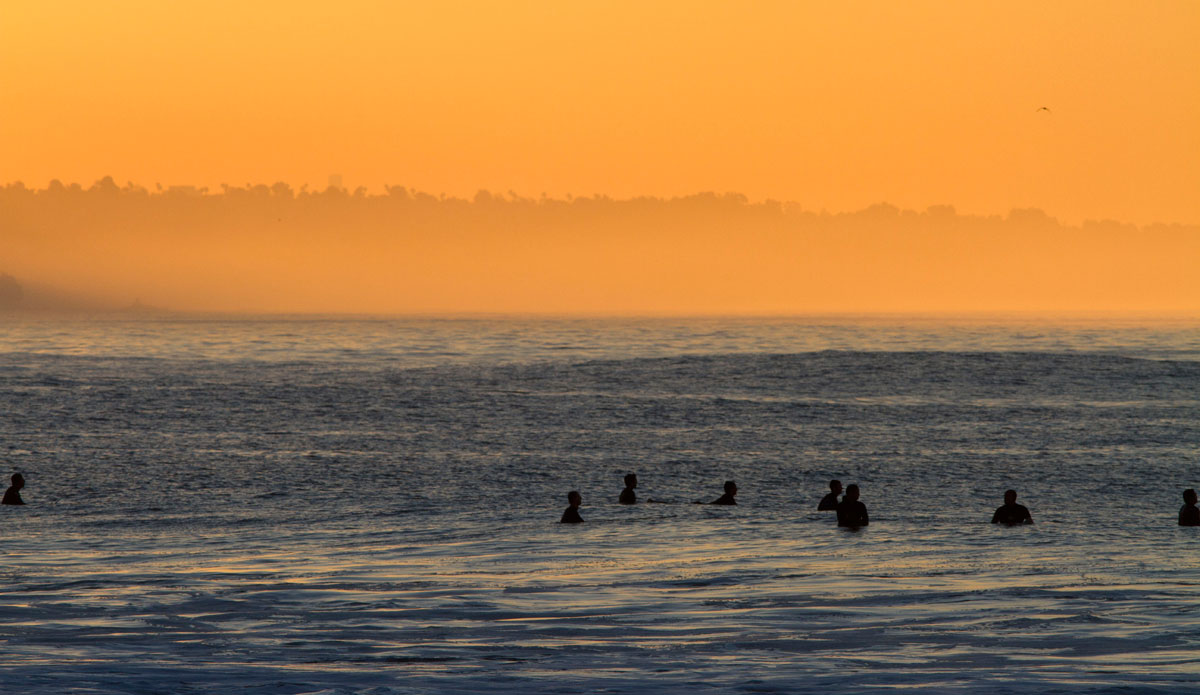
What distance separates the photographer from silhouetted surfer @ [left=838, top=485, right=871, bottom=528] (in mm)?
24625

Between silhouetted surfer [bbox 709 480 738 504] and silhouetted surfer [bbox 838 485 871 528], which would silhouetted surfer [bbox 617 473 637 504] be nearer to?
silhouetted surfer [bbox 709 480 738 504]

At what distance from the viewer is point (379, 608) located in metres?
16.5

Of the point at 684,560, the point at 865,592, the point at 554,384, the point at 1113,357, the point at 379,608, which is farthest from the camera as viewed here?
the point at 1113,357

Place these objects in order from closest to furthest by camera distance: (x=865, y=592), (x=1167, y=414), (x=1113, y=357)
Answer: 1. (x=865, y=592)
2. (x=1167, y=414)
3. (x=1113, y=357)

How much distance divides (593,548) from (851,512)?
5.44 meters

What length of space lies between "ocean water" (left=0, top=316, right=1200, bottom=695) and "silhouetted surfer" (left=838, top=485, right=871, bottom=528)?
1.66 feet

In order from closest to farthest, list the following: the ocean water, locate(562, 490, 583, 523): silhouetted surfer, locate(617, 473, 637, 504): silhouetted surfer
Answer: the ocean water → locate(562, 490, 583, 523): silhouetted surfer → locate(617, 473, 637, 504): silhouetted surfer

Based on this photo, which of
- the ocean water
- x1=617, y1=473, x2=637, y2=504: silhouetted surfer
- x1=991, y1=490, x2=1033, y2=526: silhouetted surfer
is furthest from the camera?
x1=617, y1=473, x2=637, y2=504: silhouetted surfer

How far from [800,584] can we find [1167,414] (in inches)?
1573

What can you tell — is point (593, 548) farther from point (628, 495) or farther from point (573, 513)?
point (628, 495)

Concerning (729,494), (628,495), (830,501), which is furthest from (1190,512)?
(628,495)

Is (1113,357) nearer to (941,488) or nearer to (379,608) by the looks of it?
(941,488)

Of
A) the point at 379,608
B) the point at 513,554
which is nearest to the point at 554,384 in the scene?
the point at 513,554

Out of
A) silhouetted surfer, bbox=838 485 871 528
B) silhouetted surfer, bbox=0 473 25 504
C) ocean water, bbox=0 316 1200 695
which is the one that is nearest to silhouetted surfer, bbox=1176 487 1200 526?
ocean water, bbox=0 316 1200 695
